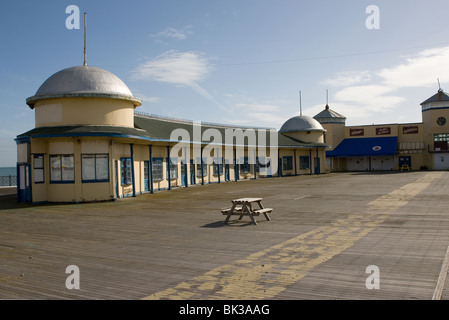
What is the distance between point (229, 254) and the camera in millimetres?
8242

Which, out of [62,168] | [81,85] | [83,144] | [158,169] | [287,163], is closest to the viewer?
[83,144]

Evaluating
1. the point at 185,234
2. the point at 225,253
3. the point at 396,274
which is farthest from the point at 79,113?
the point at 396,274

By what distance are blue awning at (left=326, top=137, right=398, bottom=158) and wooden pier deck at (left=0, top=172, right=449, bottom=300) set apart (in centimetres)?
4006

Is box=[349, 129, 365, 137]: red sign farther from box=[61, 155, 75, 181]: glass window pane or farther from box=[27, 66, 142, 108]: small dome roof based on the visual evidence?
box=[61, 155, 75, 181]: glass window pane

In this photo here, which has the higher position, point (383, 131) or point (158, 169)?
point (383, 131)

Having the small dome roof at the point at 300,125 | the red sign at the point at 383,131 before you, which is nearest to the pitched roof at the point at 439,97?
the red sign at the point at 383,131

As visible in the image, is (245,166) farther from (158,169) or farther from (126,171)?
(126,171)

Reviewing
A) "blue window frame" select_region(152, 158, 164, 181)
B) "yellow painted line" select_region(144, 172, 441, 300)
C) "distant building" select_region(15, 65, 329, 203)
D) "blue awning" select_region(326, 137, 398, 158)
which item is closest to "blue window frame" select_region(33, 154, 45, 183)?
"distant building" select_region(15, 65, 329, 203)

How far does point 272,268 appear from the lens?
7.06m

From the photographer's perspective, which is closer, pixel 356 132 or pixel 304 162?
pixel 304 162

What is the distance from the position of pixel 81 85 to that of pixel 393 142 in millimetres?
45304

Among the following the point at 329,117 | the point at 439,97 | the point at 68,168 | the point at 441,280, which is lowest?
the point at 441,280

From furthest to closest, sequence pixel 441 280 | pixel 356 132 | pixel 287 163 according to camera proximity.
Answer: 1. pixel 356 132
2. pixel 287 163
3. pixel 441 280

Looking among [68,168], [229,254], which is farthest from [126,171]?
[229,254]
